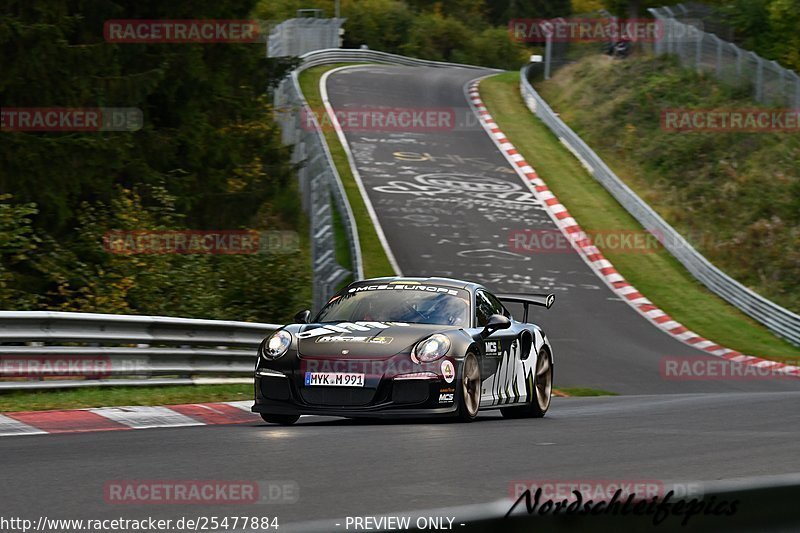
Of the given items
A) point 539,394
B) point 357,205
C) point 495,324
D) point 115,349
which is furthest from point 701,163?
point 495,324

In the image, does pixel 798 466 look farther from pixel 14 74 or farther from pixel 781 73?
pixel 781 73

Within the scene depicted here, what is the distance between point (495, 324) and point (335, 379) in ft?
5.69

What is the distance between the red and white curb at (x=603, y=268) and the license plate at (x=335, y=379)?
14359mm

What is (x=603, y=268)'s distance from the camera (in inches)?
1241

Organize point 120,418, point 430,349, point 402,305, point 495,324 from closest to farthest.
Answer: point 430,349 → point 120,418 → point 495,324 → point 402,305

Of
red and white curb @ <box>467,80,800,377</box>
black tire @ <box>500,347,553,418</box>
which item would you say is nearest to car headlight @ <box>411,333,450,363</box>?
black tire @ <box>500,347,553,418</box>

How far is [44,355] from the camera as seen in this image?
39.9ft

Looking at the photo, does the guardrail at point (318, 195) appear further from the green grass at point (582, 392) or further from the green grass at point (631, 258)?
the green grass at point (631, 258)

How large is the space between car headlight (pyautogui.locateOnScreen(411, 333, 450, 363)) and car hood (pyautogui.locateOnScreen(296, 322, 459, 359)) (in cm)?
6

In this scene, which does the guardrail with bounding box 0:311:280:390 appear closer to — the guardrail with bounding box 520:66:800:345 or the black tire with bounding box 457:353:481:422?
the black tire with bounding box 457:353:481:422

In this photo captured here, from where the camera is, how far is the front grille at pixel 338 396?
1030cm

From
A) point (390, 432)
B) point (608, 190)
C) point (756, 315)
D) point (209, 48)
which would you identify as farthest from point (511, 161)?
point (390, 432)

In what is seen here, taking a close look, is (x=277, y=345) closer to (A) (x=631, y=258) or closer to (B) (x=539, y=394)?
(B) (x=539, y=394)

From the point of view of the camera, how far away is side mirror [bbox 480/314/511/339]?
37.3 ft
